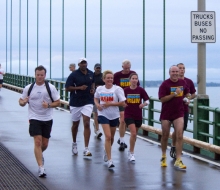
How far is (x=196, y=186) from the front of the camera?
1103 centimetres

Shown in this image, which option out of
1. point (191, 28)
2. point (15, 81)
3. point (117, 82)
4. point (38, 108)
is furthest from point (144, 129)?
point (15, 81)

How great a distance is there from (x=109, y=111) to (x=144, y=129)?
565 cm

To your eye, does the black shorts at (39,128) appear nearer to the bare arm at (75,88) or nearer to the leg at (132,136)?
the leg at (132,136)

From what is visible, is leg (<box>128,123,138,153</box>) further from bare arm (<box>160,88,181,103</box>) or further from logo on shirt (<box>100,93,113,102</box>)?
bare arm (<box>160,88,181,103</box>)

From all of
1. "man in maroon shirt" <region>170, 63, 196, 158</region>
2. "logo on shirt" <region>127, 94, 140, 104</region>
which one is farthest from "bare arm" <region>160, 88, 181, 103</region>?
"logo on shirt" <region>127, 94, 140, 104</region>

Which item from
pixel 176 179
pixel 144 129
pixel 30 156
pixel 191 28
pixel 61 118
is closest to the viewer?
pixel 176 179

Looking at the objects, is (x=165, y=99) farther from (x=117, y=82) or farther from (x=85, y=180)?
(x=117, y=82)

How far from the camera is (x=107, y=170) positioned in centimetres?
1268

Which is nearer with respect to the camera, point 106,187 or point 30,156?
point 106,187

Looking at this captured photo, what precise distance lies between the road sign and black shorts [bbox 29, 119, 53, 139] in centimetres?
464

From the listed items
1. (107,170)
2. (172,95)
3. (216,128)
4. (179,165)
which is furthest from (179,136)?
(216,128)

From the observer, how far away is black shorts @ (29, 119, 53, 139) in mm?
11945

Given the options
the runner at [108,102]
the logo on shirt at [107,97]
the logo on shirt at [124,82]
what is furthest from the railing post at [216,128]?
the logo on shirt at [107,97]

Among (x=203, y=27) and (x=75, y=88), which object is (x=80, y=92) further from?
(x=203, y=27)
